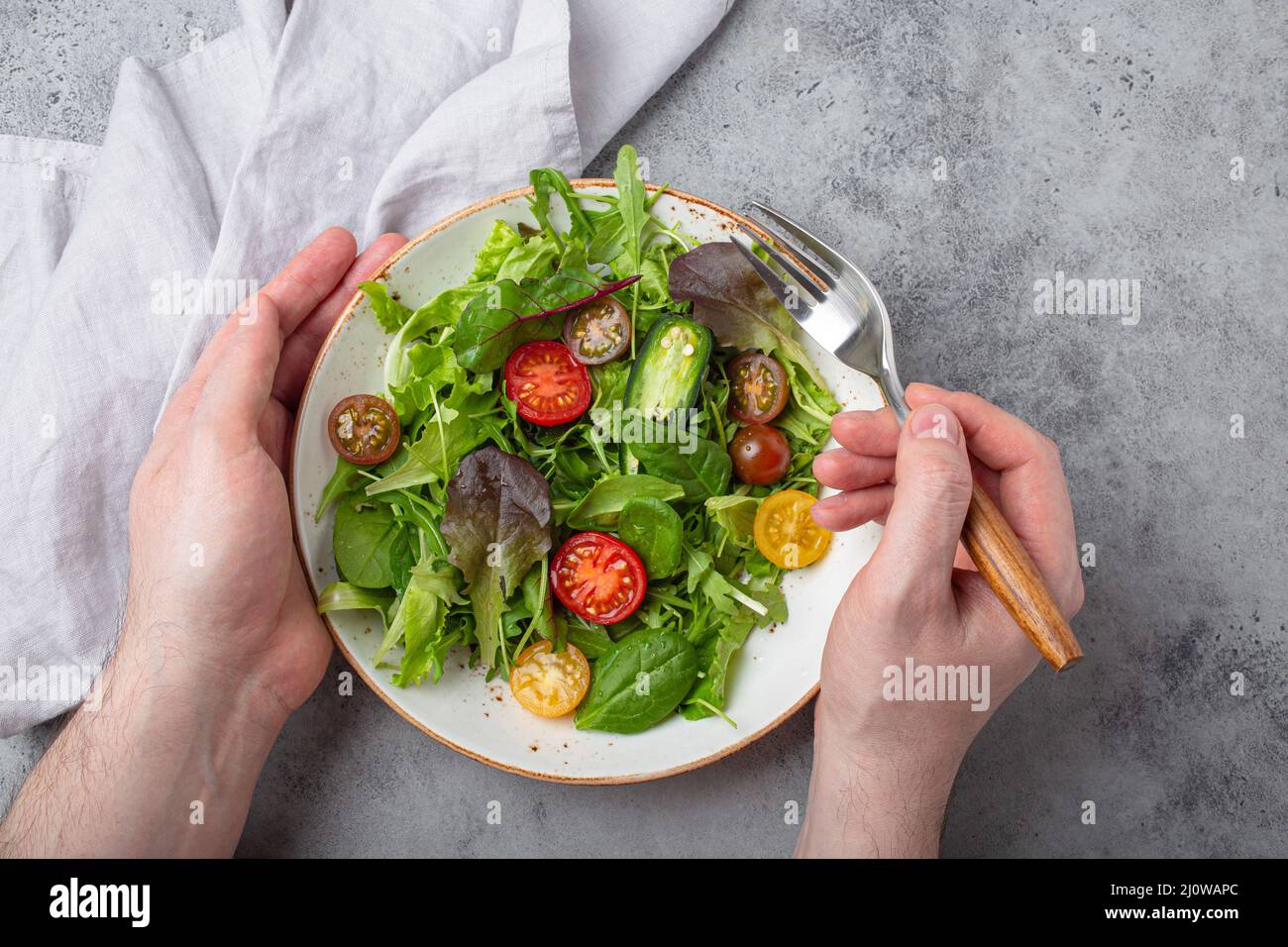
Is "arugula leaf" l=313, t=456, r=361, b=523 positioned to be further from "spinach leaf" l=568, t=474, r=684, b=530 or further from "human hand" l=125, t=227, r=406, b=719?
"spinach leaf" l=568, t=474, r=684, b=530

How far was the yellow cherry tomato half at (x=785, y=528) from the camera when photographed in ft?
6.72

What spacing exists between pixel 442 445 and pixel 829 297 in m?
0.87

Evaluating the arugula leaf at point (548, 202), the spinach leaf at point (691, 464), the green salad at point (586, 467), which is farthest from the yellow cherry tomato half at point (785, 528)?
the arugula leaf at point (548, 202)

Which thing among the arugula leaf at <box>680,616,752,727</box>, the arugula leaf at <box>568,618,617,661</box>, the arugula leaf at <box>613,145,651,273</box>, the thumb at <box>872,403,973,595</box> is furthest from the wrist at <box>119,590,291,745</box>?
the thumb at <box>872,403,973,595</box>

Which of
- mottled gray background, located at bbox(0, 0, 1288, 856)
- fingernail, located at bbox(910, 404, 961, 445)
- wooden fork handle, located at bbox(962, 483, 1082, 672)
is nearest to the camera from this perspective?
wooden fork handle, located at bbox(962, 483, 1082, 672)

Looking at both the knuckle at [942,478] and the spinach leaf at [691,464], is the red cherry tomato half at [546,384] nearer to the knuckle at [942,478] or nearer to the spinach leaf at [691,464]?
the spinach leaf at [691,464]

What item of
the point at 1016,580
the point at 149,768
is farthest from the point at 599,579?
the point at 149,768

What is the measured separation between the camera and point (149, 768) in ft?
6.54

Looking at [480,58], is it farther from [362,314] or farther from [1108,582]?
[1108,582]

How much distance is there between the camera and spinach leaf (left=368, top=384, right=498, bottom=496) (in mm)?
1986

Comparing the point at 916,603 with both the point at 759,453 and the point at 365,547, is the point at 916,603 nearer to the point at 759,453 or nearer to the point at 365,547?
the point at 759,453

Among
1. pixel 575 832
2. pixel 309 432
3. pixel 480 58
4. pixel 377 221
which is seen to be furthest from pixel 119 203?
pixel 575 832

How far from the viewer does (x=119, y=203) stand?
218 cm

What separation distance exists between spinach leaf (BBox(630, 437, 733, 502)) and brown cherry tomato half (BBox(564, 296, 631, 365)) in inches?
8.9
